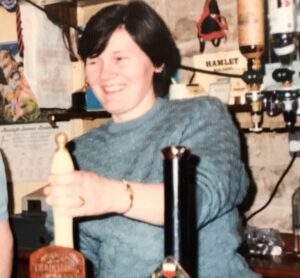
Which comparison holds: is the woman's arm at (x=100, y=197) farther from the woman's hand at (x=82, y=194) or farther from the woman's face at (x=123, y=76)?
the woman's face at (x=123, y=76)

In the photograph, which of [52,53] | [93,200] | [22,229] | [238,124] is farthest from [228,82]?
[93,200]

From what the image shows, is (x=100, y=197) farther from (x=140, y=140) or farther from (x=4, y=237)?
(x=4, y=237)

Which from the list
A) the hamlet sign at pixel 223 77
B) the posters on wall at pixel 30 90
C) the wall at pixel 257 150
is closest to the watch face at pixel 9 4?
the posters on wall at pixel 30 90

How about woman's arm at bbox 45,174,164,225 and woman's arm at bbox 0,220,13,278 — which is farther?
woman's arm at bbox 0,220,13,278

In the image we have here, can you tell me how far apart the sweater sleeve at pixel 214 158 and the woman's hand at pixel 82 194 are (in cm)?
16

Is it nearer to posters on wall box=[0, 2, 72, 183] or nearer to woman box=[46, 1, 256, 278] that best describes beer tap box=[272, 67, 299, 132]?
woman box=[46, 1, 256, 278]

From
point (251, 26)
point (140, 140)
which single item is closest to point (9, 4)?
point (251, 26)

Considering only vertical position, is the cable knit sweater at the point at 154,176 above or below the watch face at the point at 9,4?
below

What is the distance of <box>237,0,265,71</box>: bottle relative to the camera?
1.62 meters

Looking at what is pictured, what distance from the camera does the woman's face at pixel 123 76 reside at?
119cm

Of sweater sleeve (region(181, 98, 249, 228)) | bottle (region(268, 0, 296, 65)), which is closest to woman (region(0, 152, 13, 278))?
sweater sleeve (region(181, 98, 249, 228))

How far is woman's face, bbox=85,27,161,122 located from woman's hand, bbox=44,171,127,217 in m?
0.48

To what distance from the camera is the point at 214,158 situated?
37.2 inches

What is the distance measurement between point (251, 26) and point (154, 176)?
0.69 metres
